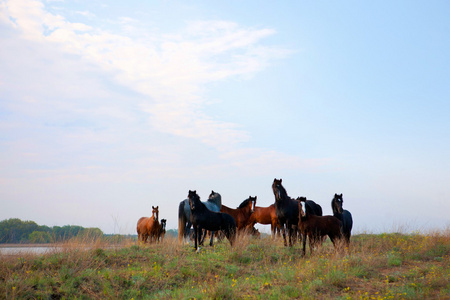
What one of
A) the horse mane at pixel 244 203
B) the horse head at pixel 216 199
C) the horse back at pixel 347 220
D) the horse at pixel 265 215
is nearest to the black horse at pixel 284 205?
the horse back at pixel 347 220

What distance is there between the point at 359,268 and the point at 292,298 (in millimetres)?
3704

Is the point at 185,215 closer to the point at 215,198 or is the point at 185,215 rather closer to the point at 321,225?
the point at 215,198

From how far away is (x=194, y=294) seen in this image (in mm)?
10000

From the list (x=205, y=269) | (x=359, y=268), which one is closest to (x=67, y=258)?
(x=205, y=269)

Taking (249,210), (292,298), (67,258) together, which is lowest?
(292,298)

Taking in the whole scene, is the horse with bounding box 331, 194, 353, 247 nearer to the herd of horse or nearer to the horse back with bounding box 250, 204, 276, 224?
the herd of horse

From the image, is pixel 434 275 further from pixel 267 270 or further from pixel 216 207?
pixel 216 207

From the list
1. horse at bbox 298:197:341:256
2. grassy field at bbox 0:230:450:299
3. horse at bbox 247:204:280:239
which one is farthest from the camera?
horse at bbox 247:204:280:239

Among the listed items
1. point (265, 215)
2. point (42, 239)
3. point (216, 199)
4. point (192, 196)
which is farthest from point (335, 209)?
point (42, 239)

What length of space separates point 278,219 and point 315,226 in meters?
2.61

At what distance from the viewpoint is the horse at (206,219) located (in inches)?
591

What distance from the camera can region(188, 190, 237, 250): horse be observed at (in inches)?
591

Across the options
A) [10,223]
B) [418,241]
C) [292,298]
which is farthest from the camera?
[10,223]

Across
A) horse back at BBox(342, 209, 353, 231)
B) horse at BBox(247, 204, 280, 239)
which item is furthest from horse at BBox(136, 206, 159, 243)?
horse back at BBox(342, 209, 353, 231)
